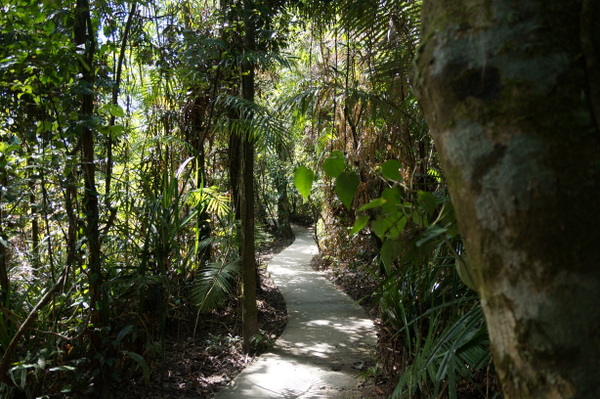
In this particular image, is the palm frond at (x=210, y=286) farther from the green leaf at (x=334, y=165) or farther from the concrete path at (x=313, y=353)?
the green leaf at (x=334, y=165)

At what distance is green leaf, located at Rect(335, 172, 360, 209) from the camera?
4.36 feet

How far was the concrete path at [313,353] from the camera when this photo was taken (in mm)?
4291

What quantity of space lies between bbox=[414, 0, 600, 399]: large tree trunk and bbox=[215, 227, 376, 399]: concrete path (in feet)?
10.9

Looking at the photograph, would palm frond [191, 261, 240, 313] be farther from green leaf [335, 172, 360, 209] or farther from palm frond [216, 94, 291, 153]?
green leaf [335, 172, 360, 209]

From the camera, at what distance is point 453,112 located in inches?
30.1

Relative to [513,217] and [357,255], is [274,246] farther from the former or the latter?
[513,217]

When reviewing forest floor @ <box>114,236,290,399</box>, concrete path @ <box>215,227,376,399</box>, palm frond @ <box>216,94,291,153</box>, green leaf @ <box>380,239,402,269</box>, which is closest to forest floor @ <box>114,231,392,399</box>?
forest floor @ <box>114,236,290,399</box>

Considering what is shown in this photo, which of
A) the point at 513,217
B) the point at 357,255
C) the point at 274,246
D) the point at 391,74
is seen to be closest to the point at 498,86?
the point at 513,217

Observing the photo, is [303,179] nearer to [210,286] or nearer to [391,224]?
[391,224]

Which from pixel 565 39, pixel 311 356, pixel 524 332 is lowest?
pixel 311 356

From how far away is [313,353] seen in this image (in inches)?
208

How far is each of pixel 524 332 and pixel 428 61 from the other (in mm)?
441

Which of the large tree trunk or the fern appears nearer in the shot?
the large tree trunk

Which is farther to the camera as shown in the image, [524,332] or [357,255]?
[357,255]
